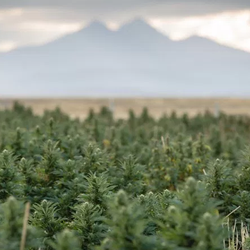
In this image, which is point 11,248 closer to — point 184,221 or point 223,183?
point 184,221

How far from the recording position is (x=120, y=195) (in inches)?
226

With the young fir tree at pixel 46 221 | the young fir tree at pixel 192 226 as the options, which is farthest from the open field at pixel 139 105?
the young fir tree at pixel 192 226

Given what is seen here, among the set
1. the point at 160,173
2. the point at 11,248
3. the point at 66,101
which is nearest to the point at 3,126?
the point at 160,173

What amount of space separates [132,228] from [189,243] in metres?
0.48

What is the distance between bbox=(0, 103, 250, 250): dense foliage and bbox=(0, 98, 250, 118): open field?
1916 centimetres

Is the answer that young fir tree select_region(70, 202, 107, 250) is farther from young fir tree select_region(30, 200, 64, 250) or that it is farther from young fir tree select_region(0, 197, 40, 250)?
young fir tree select_region(0, 197, 40, 250)

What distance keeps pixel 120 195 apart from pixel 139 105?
34.4m

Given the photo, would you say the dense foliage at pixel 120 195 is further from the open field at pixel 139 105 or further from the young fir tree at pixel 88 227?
the open field at pixel 139 105

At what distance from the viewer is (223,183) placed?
920cm

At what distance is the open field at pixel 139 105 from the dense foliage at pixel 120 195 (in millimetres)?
19163

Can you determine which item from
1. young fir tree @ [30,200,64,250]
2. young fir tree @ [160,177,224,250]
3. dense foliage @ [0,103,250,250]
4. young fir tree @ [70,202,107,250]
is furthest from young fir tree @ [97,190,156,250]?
young fir tree @ [30,200,64,250]

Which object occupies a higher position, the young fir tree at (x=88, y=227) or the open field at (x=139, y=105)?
the open field at (x=139, y=105)

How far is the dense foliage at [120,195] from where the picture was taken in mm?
5594

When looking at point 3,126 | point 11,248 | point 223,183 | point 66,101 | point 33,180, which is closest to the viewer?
point 11,248
